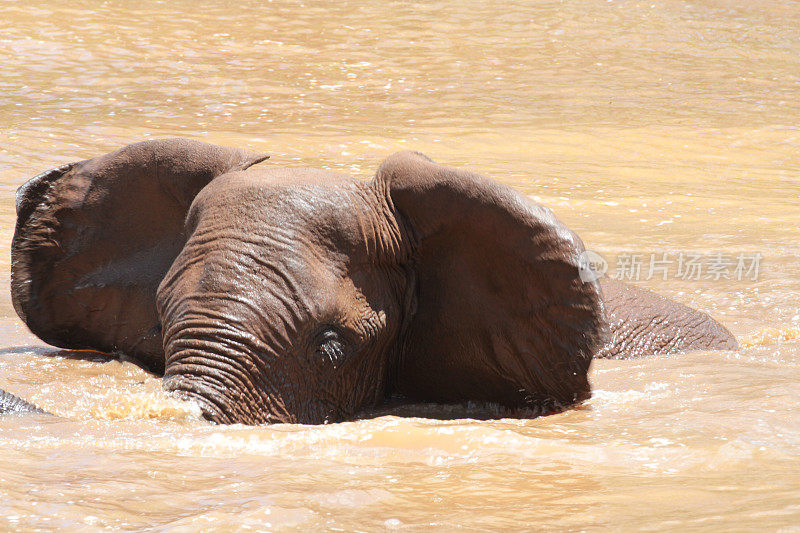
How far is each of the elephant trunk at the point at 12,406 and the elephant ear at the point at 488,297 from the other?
1.69m

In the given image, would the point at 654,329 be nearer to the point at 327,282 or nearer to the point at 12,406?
the point at 327,282

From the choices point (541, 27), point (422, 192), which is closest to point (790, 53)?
point (541, 27)

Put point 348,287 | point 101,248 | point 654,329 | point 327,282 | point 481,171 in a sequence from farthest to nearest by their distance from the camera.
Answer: point 481,171 < point 654,329 < point 101,248 < point 348,287 < point 327,282

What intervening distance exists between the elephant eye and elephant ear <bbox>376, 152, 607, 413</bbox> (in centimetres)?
53

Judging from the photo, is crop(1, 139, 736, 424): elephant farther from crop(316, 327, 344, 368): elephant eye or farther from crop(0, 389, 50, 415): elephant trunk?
crop(0, 389, 50, 415): elephant trunk

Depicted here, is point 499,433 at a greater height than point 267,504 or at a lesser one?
lesser

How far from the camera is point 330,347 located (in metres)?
4.65

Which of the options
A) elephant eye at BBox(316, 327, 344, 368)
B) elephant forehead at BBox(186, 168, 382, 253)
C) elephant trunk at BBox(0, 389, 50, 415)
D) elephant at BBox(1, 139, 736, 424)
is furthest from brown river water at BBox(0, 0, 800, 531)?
elephant forehead at BBox(186, 168, 382, 253)

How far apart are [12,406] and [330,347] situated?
4.11 ft

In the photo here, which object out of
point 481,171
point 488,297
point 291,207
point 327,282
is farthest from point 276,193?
point 481,171

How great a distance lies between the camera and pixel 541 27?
74.7 ft

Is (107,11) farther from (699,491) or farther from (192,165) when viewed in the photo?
(699,491)

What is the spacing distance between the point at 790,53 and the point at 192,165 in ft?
62.5

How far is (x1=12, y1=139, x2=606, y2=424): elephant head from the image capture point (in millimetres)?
4430
